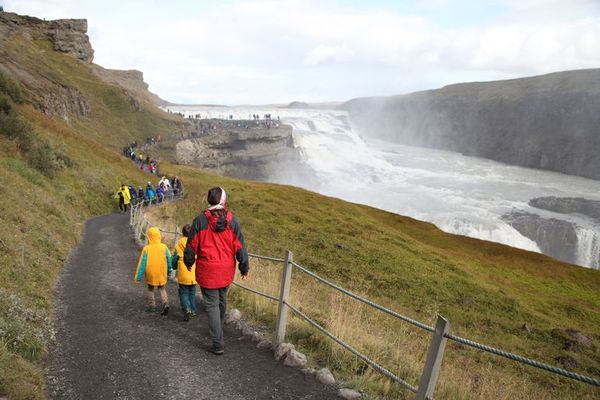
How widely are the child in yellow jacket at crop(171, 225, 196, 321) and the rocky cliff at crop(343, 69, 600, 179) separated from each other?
131 metres

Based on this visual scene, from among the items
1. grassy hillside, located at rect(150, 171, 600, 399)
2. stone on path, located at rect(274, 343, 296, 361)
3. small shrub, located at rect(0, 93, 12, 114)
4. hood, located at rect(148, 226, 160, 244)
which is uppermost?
small shrub, located at rect(0, 93, 12, 114)

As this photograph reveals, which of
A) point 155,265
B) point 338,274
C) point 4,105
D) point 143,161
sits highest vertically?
point 4,105

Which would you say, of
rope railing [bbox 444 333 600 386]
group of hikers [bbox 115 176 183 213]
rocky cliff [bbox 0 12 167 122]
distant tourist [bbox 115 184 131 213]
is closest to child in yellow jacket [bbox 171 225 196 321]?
rope railing [bbox 444 333 600 386]

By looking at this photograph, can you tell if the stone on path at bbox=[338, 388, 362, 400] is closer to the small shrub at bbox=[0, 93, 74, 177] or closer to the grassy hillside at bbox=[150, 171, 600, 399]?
the grassy hillside at bbox=[150, 171, 600, 399]

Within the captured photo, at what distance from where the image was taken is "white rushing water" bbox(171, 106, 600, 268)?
205ft

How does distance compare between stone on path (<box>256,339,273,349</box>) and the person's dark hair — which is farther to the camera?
stone on path (<box>256,339,273,349</box>)

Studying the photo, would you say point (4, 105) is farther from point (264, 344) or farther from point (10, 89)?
point (264, 344)

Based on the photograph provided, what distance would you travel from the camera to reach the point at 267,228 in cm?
3244

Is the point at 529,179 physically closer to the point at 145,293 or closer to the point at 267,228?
the point at 267,228

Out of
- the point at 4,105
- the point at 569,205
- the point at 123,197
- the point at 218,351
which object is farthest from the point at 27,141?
the point at 569,205

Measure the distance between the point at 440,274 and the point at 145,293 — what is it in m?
20.7

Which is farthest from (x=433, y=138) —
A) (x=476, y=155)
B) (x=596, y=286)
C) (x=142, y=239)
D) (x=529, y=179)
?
(x=142, y=239)

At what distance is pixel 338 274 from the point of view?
2458cm

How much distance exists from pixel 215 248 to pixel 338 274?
1856 cm
